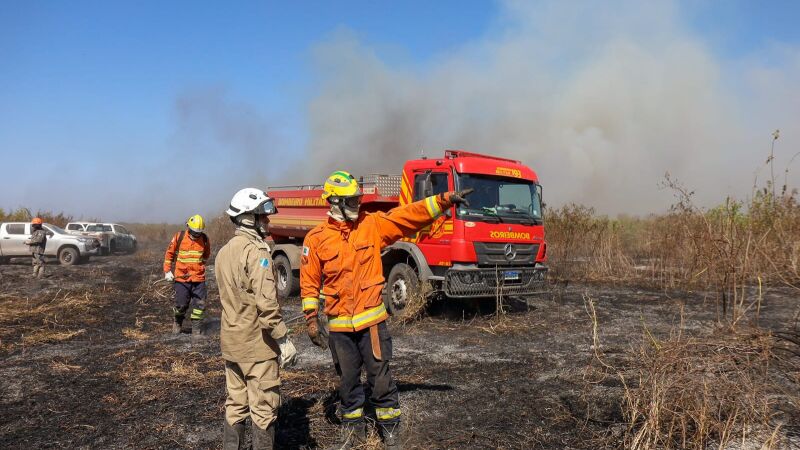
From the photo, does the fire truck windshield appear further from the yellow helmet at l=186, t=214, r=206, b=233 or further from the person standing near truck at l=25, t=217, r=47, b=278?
the person standing near truck at l=25, t=217, r=47, b=278

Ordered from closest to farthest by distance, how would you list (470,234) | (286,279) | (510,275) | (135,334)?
(135,334) < (470,234) < (510,275) < (286,279)

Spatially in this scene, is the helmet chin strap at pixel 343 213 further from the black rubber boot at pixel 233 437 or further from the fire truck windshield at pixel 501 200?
the fire truck windshield at pixel 501 200

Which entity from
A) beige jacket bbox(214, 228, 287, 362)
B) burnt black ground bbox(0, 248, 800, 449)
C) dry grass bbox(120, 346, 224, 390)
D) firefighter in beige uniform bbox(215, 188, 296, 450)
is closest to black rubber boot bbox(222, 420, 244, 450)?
firefighter in beige uniform bbox(215, 188, 296, 450)

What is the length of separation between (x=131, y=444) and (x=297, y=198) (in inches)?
284

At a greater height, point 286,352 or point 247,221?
point 247,221

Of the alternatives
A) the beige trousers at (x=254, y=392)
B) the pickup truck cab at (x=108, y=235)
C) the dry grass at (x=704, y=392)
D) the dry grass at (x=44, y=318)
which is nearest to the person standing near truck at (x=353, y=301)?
the beige trousers at (x=254, y=392)

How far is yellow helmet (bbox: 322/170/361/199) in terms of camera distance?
3.51 metres

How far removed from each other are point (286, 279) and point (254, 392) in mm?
7804

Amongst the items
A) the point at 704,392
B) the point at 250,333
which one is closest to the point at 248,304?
the point at 250,333

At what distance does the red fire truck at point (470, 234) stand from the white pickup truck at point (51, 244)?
13.5 m

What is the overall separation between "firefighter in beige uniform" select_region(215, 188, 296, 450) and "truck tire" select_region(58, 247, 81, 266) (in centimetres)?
1734

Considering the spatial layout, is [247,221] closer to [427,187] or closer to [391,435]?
[391,435]

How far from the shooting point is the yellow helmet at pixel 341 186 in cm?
351

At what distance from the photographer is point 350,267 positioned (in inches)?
138
